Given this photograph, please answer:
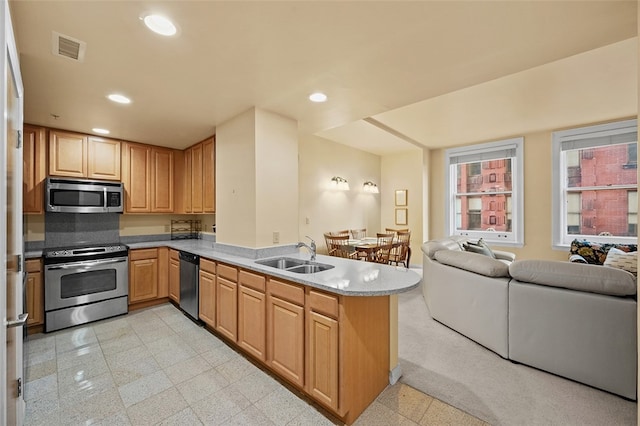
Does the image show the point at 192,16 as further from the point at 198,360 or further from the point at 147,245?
the point at 147,245

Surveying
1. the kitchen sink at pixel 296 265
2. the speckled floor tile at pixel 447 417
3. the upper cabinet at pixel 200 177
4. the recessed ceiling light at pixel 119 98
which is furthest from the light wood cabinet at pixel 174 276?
the speckled floor tile at pixel 447 417

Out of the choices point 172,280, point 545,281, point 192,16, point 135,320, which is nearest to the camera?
point 192,16

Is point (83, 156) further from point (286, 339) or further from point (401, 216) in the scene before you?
point (401, 216)

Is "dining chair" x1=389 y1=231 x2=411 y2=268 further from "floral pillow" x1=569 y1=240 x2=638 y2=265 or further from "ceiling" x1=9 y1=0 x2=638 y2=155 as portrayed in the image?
"ceiling" x1=9 y1=0 x2=638 y2=155

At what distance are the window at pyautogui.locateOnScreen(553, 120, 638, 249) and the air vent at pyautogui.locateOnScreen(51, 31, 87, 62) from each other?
20.2 ft

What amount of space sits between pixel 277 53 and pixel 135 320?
354 cm

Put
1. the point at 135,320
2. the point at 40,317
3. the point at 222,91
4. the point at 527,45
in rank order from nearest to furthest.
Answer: the point at 527,45 → the point at 222,91 → the point at 40,317 → the point at 135,320

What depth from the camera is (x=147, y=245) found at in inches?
154

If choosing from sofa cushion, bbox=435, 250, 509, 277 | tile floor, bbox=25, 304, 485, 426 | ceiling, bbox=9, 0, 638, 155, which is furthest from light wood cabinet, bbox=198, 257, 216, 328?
sofa cushion, bbox=435, 250, 509, 277

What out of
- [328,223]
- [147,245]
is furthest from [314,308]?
[328,223]

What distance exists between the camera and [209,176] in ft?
12.3

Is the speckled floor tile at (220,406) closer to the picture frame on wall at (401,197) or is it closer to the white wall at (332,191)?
the white wall at (332,191)

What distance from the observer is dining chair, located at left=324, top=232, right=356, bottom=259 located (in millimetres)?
4680

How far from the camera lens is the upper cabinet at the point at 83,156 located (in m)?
3.39
